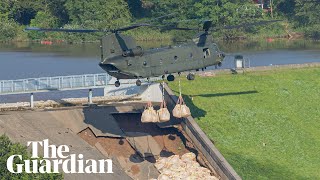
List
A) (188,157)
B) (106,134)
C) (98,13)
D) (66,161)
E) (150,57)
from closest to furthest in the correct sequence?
(66,161) < (150,57) < (188,157) < (106,134) < (98,13)

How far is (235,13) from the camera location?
119 metres

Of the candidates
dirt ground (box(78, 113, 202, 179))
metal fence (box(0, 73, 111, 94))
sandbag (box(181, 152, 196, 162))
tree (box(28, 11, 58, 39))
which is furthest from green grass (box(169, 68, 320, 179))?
tree (box(28, 11, 58, 39))

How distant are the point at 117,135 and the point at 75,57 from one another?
139 feet

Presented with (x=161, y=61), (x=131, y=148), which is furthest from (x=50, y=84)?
(x=161, y=61)

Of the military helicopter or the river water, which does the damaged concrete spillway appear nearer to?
the military helicopter

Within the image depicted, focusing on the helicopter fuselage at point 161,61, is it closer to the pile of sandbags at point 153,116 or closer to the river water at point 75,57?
the pile of sandbags at point 153,116

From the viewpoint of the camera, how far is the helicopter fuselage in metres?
51.1

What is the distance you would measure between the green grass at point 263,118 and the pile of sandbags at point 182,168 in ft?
7.34

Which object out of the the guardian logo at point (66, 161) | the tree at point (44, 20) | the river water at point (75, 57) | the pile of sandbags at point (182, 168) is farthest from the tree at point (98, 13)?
the the guardian logo at point (66, 161)

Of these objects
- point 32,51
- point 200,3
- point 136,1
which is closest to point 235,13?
point 200,3

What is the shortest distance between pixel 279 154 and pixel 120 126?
1202cm

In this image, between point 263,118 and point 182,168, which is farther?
point 263,118

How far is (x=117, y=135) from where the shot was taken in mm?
57531

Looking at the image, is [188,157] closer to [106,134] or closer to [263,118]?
[106,134]
